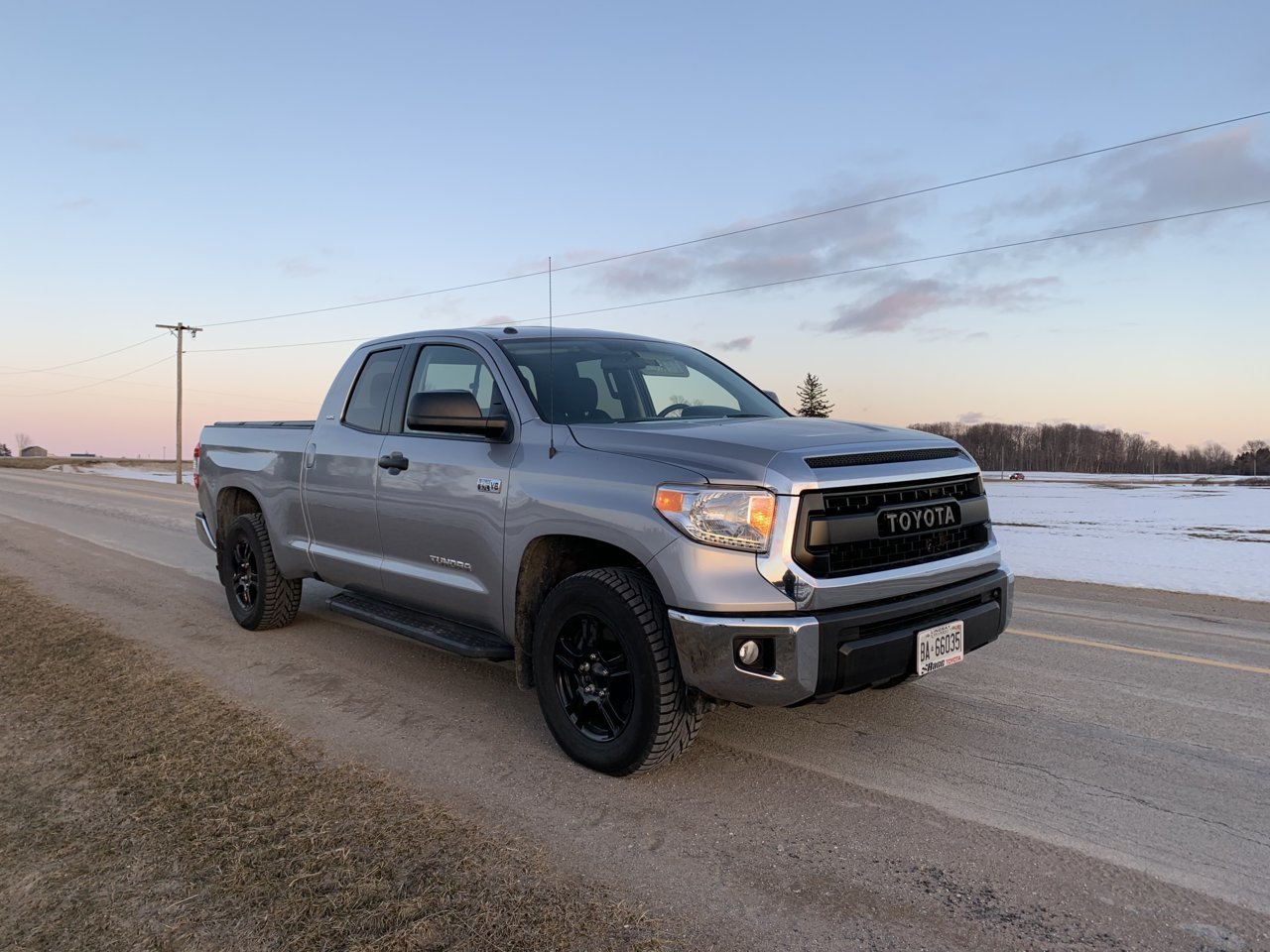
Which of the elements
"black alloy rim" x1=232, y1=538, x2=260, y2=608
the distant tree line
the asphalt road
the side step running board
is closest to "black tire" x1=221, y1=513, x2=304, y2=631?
"black alloy rim" x1=232, y1=538, x2=260, y2=608

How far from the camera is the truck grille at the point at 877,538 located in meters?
3.25

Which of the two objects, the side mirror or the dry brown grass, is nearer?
the dry brown grass

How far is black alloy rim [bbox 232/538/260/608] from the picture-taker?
6395 millimetres

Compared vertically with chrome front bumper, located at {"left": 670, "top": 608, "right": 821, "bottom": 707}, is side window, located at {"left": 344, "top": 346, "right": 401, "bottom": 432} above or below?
above

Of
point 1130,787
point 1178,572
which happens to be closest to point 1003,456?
point 1178,572

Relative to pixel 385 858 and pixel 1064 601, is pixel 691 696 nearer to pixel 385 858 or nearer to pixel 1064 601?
pixel 385 858

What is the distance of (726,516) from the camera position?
3.25 metres

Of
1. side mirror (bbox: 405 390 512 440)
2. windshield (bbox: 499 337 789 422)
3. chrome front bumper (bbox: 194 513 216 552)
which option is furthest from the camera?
chrome front bumper (bbox: 194 513 216 552)

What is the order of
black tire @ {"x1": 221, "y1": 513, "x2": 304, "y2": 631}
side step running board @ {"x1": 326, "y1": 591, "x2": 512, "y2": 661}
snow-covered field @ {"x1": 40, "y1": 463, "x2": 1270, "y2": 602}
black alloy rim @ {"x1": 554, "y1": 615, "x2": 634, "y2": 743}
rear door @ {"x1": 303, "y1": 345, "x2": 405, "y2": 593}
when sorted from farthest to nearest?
snow-covered field @ {"x1": 40, "y1": 463, "x2": 1270, "y2": 602} → black tire @ {"x1": 221, "y1": 513, "x2": 304, "y2": 631} → rear door @ {"x1": 303, "y1": 345, "x2": 405, "y2": 593} → side step running board @ {"x1": 326, "y1": 591, "x2": 512, "y2": 661} → black alloy rim @ {"x1": 554, "y1": 615, "x2": 634, "y2": 743}

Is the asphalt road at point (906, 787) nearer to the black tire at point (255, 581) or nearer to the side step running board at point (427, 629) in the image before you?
the black tire at point (255, 581)

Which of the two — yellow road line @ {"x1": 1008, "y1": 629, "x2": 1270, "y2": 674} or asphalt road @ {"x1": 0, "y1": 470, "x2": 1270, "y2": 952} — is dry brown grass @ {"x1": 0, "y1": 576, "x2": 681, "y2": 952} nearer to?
asphalt road @ {"x1": 0, "y1": 470, "x2": 1270, "y2": 952}

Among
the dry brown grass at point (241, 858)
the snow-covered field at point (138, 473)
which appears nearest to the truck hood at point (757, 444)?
the dry brown grass at point (241, 858)

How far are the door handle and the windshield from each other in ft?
2.77

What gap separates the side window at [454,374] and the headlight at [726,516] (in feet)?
5.07
